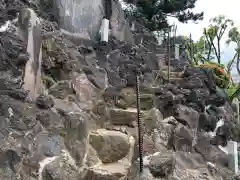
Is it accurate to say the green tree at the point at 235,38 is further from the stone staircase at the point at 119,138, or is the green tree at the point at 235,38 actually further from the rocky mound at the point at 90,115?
the stone staircase at the point at 119,138

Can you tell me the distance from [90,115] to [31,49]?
1875 mm

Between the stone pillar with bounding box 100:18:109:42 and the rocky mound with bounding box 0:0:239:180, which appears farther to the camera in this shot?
the stone pillar with bounding box 100:18:109:42

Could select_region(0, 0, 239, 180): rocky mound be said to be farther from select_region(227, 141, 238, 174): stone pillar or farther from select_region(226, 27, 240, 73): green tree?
select_region(226, 27, 240, 73): green tree

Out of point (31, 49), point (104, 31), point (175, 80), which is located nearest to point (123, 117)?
point (31, 49)

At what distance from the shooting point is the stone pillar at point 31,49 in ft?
18.3

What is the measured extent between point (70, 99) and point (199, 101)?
397cm

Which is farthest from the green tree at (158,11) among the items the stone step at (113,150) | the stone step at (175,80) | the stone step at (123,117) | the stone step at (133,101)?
the stone step at (113,150)

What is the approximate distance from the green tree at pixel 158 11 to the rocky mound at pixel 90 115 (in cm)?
786

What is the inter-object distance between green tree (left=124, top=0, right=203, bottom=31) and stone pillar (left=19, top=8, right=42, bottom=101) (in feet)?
37.5

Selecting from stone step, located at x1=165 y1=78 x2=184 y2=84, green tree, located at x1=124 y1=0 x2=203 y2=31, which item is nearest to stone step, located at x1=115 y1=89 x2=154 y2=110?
stone step, located at x1=165 y1=78 x2=184 y2=84

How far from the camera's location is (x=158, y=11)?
56.7ft

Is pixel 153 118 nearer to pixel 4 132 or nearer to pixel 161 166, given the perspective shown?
pixel 161 166

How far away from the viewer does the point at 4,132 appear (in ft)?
14.5

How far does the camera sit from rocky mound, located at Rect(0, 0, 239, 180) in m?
4.79
